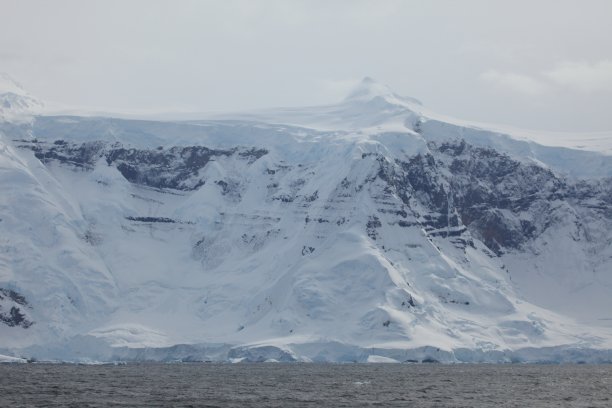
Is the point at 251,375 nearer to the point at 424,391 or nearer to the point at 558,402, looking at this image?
the point at 424,391

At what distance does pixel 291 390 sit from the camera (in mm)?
156875

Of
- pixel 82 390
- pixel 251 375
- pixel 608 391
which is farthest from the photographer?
pixel 251 375

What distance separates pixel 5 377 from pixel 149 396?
150 ft

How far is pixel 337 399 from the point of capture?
461ft

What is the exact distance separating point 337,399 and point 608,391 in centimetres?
4328

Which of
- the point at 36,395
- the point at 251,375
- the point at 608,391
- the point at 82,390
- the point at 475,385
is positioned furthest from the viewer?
the point at 251,375

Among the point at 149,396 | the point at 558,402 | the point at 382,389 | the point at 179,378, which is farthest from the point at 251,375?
the point at 558,402

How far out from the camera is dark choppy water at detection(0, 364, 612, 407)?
135m

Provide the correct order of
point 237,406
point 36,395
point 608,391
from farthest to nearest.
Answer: point 608,391, point 36,395, point 237,406

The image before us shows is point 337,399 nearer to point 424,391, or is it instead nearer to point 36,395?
point 424,391

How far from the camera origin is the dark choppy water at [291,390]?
13475 centimetres

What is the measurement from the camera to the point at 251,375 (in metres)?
197

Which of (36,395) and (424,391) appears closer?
(36,395)

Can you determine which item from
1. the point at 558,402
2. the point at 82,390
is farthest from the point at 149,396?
the point at 558,402
